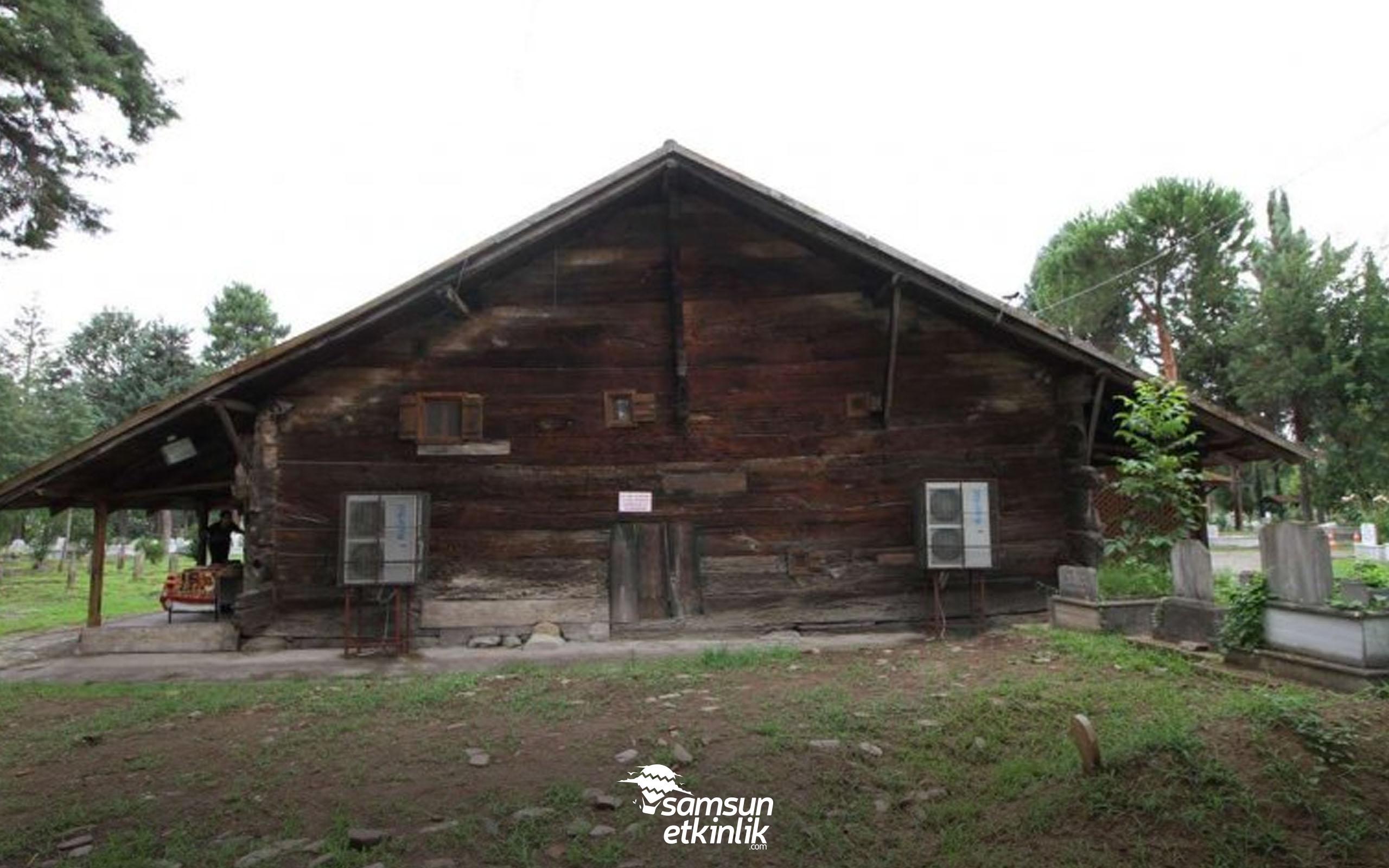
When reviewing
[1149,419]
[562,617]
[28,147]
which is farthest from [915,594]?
[28,147]

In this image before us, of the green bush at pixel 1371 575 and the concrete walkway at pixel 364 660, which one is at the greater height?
the green bush at pixel 1371 575

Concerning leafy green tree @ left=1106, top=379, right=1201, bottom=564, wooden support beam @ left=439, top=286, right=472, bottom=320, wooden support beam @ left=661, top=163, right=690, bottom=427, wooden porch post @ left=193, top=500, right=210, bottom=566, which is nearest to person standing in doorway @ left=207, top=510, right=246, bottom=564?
wooden porch post @ left=193, top=500, right=210, bottom=566

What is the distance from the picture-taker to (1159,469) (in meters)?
8.19

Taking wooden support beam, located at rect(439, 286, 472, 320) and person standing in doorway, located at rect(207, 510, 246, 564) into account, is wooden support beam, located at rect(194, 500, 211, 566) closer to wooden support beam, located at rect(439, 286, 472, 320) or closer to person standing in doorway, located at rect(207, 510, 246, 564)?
person standing in doorway, located at rect(207, 510, 246, 564)

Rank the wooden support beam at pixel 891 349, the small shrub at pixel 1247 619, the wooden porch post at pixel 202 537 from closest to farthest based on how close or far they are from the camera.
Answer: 1. the small shrub at pixel 1247 619
2. the wooden support beam at pixel 891 349
3. the wooden porch post at pixel 202 537

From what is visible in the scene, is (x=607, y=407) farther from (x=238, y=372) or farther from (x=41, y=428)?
(x=41, y=428)

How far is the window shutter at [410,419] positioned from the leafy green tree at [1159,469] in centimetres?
832

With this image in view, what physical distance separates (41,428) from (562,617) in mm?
32492

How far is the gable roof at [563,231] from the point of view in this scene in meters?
8.88

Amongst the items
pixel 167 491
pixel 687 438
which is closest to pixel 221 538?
pixel 167 491

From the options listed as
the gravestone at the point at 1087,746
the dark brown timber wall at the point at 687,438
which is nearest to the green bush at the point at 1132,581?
the dark brown timber wall at the point at 687,438

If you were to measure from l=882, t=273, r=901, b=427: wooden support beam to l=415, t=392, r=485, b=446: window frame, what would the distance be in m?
5.25

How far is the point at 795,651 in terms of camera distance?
28.1 feet
